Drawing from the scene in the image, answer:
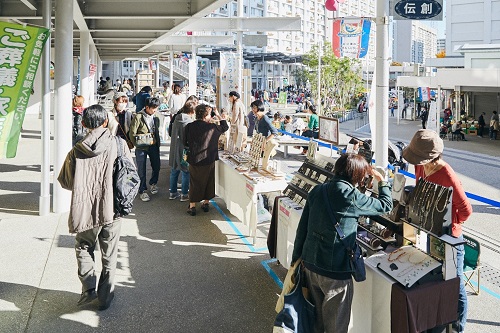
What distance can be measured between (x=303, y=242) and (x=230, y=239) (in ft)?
10.2

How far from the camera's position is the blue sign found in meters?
5.38

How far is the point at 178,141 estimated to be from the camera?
825cm

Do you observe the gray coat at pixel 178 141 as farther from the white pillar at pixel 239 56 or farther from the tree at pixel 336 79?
the tree at pixel 336 79

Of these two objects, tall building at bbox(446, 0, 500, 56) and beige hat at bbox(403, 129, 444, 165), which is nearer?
beige hat at bbox(403, 129, 444, 165)

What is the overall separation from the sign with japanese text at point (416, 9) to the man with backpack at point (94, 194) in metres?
3.29

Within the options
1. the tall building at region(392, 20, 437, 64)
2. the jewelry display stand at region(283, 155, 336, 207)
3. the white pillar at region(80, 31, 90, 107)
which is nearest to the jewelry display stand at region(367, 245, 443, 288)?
the jewelry display stand at region(283, 155, 336, 207)

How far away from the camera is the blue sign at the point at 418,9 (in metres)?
5.38

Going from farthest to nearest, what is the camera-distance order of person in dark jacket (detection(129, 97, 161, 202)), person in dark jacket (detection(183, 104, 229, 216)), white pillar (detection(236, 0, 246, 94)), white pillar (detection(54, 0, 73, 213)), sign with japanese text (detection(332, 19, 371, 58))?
sign with japanese text (detection(332, 19, 371, 58)) < white pillar (detection(236, 0, 246, 94)) < person in dark jacket (detection(129, 97, 161, 202)) < white pillar (detection(54, 0, 73, 213)) < person in dark jacket (detection(183, 104, 229, 216))

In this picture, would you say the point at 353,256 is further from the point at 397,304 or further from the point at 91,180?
the point at 91,180

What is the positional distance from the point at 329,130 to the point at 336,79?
26196mm

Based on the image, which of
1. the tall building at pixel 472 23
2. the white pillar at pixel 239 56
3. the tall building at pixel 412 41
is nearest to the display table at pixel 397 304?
the white pillar at pixel 239 56

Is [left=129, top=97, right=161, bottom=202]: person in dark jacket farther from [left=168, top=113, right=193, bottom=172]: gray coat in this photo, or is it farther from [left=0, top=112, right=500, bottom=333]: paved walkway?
[left=0, top=112, right=500, bottom=333]: paved walkway

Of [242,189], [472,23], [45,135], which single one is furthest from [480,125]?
[472,23]

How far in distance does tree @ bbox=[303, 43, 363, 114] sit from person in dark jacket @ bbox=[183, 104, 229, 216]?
23.7m
